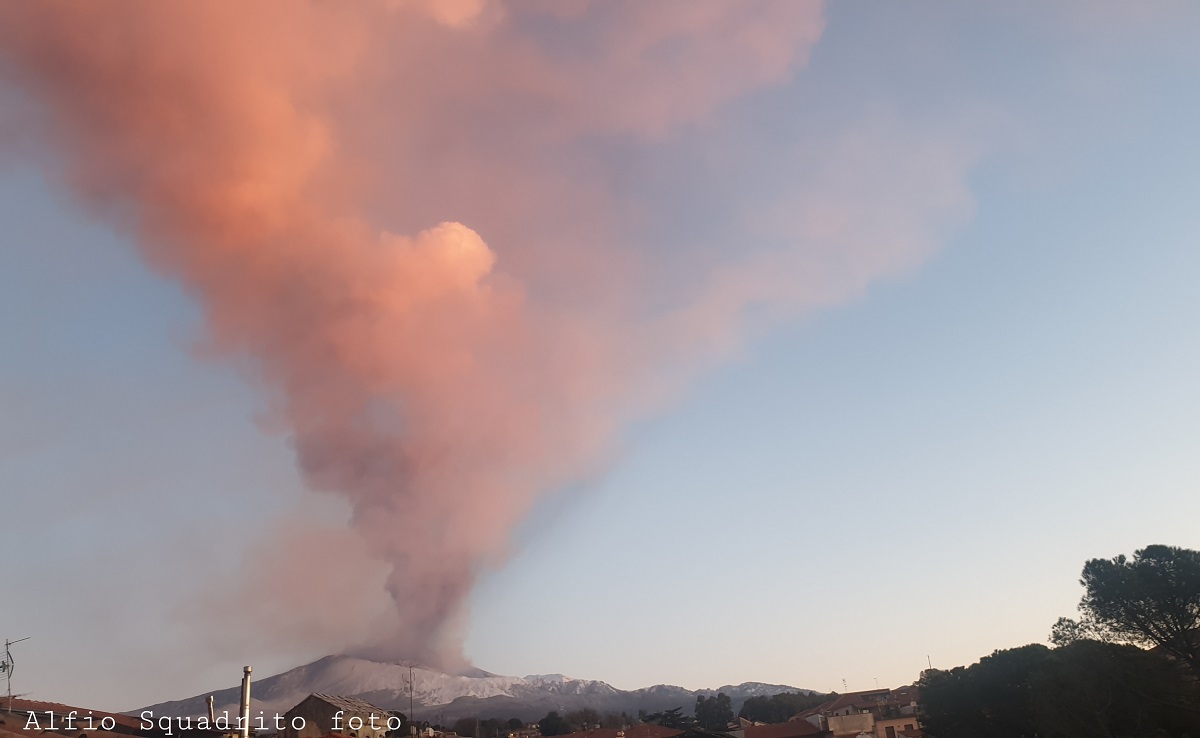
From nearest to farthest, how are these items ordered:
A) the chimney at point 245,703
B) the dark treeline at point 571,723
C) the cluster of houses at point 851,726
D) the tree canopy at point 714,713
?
the chimney at point 245,703
the cluster of houses at point 851,726
the dark treeline at point 571,723
the tree canopy at point 714,713

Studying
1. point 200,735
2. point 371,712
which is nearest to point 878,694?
point 371,712

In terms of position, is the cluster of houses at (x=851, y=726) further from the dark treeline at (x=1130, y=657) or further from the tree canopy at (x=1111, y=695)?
the dark treeline at (x=1130, y=657)

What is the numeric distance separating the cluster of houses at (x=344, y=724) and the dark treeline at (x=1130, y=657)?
31987 millimetres

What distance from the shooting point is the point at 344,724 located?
7150 cm

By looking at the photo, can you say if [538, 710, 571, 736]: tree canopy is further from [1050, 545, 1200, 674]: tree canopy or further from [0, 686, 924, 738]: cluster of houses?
[1050, 545, 1200, 674]: tree canopy

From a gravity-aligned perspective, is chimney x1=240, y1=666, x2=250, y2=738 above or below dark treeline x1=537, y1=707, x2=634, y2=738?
above

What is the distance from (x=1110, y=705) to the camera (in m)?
52.0

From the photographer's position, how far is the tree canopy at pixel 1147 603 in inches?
2124

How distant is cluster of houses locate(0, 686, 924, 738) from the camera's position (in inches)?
2019

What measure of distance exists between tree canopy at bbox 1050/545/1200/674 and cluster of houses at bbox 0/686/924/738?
32.6 metres

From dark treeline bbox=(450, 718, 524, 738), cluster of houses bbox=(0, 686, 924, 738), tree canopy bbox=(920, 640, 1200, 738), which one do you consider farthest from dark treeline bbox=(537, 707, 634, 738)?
tree canopy bbox=(920, 640, 1200, 738)

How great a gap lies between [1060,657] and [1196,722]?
8.57 metres

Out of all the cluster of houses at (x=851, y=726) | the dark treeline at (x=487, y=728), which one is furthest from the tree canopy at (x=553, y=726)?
the cluster of houses at (x=851, y=726)

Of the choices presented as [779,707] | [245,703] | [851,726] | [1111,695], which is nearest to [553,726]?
[779,707]
